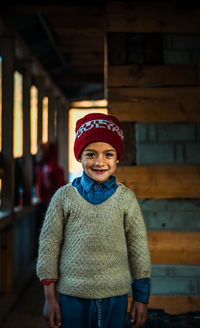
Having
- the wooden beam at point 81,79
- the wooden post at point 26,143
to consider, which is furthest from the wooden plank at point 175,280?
the wooden beam at point 81,79

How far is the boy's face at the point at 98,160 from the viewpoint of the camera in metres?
1.82

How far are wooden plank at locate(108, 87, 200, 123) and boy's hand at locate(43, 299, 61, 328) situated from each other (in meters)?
1.56

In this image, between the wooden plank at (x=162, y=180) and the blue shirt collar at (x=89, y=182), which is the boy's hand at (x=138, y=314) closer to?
the blue shirt collar at (x=89, y=182)

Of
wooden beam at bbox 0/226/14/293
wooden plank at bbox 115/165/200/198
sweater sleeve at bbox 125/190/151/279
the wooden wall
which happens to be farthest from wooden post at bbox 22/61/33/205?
sweater sleeve at bbox 125/190/151/279

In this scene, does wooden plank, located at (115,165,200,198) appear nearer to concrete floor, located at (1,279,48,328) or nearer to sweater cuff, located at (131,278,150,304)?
sweater cuff, located at (131,278,150,304)

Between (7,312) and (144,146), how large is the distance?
2121mm

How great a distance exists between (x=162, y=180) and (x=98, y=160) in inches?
47.0

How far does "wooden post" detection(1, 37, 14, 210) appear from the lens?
417 cm

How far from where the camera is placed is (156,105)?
2.95 meters

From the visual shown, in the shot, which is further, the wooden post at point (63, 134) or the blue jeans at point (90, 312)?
the wooden post at point (63, 134)

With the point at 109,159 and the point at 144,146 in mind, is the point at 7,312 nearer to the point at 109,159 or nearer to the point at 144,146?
the point at 144,146

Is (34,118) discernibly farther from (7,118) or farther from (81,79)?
(7,118)

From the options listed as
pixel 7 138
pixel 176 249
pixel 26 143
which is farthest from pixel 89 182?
pixel 26 143

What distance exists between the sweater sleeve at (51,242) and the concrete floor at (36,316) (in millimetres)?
1263
